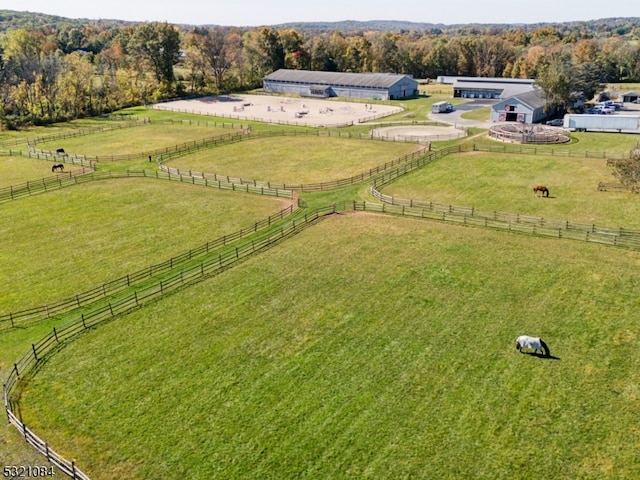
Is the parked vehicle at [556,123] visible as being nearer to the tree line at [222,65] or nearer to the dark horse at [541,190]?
the tree line at [222,65]

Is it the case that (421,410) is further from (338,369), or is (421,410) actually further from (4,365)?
(4,365)

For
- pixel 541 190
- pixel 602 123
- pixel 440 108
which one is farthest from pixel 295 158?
pixel 602 123

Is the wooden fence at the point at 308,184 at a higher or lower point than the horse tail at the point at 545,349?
higher

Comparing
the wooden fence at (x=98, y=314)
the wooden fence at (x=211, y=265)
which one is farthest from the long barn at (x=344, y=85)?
the wooden fence at (x=98, y=314)

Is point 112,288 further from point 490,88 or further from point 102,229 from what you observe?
point 490,88

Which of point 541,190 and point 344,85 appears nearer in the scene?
point 541,190

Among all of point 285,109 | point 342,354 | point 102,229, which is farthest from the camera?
point 285,109
